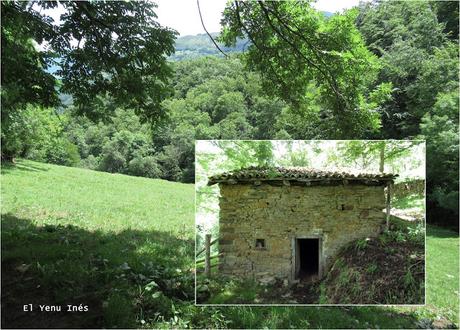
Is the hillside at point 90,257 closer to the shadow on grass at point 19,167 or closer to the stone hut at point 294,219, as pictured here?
the stone hut at point 294,219

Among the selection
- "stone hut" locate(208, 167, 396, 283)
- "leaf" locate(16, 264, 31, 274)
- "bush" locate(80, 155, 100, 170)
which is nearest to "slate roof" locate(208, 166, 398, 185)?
"stone hut" locate(208, 167, 396, 283)

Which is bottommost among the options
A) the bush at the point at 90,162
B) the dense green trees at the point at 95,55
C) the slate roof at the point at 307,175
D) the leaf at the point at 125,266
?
the leaf at the point at 125,266

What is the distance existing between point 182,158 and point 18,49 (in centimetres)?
2502

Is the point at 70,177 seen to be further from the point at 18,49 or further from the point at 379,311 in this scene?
the point at 379,311

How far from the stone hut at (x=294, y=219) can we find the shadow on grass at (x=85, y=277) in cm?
141

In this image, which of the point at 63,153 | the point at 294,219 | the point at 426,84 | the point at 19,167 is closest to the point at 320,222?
the point at 294,219

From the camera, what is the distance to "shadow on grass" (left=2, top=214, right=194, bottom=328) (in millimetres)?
4715

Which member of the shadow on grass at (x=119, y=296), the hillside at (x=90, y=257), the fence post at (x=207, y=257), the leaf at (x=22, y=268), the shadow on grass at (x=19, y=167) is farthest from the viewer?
the shadow on grass at (x=19, y=167)

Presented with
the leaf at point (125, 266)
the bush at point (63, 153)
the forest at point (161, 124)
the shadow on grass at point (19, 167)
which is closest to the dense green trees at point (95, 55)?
the forest at point (161, 124)

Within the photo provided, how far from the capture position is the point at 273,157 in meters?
4.18

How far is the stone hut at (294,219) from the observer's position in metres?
4.09

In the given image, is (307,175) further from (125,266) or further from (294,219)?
(125,266)

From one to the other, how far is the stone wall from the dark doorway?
0.07 meters

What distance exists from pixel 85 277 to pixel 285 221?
2994 mm
